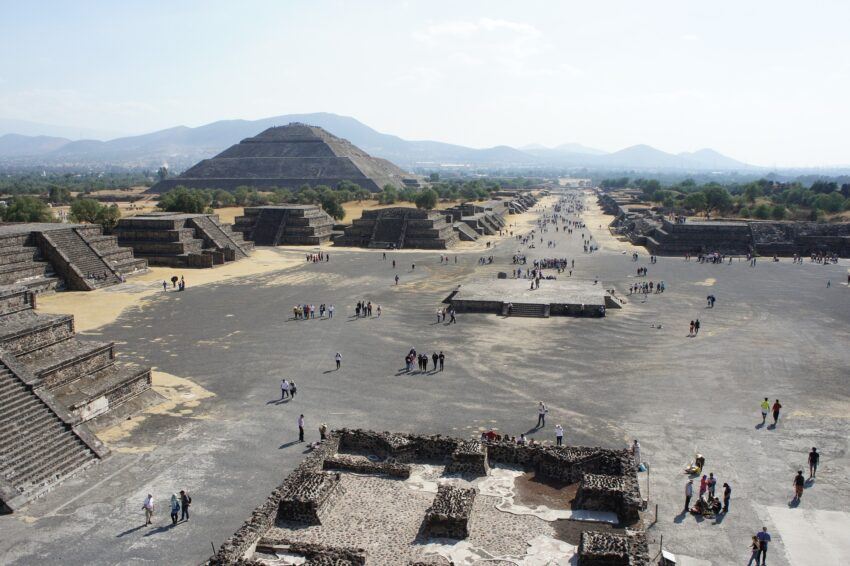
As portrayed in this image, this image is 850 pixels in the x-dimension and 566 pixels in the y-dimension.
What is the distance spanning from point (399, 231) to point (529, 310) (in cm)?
3514

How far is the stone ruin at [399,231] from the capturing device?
226 ft

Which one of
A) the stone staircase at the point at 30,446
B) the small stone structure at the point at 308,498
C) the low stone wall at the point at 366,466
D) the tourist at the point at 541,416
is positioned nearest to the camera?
the small stone structure at the point at 308,498

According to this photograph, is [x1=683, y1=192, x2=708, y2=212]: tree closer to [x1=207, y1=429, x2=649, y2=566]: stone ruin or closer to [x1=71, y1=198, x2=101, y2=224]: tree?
[x1=71, y1=198, x2=101, y2=224]: tree

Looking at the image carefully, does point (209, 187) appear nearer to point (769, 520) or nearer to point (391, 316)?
point (391, 316)

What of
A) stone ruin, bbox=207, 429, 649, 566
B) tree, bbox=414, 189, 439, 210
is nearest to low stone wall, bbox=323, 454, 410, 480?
stone ruin, bbox=207, 429, 649, 566

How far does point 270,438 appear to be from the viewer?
1941cm

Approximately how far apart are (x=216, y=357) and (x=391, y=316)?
11364 mm

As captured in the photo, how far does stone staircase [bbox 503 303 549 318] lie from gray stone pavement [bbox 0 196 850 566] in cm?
163

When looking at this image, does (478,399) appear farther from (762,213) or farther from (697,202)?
(697,202)

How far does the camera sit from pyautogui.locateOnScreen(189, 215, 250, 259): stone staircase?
57.8 meters

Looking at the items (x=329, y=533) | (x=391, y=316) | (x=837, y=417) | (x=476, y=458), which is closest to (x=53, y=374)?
(x=329, y=533)

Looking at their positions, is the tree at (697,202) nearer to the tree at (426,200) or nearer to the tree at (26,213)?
the tree at (426,200)

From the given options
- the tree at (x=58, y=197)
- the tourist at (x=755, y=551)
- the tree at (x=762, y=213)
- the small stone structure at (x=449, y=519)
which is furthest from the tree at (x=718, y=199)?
the tree at (x=58, y=197)

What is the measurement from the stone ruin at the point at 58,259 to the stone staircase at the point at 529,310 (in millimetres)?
28910
